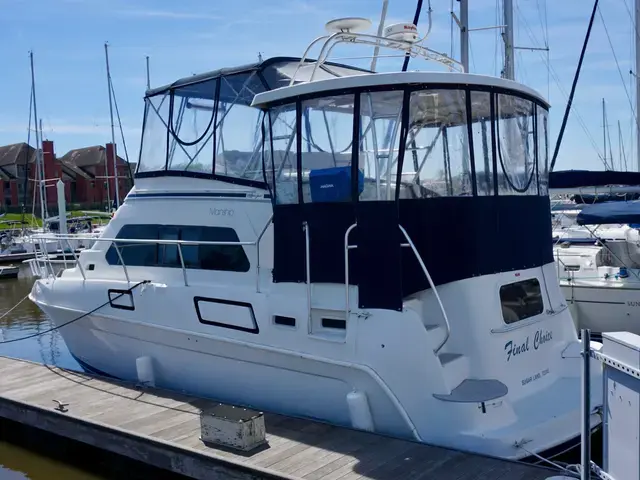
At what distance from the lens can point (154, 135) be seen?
874 centimetres

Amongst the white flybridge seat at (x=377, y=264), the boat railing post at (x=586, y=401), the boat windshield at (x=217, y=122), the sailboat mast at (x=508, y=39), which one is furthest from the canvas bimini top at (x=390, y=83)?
the sailboat mast at (x=508, y=39)

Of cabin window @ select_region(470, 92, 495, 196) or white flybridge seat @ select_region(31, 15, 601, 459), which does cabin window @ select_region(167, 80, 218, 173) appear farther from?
cabin window @ select_region(470, 92, 495, 196)

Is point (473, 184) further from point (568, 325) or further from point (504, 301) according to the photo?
point (568, 325)

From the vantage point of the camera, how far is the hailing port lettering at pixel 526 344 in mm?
6312

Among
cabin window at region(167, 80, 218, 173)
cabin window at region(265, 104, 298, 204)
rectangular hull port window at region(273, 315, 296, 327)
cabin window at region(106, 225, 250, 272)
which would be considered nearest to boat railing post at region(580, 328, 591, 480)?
rectangular hull port window at region(273, 315, 296, 327)

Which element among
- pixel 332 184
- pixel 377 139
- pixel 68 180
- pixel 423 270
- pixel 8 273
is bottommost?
pixel 8 273

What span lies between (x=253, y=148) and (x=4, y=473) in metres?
4.80

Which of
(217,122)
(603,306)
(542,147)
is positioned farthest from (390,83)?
(603,306)

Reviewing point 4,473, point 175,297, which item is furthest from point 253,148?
point 4,473

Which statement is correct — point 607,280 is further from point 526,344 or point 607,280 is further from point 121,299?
point 121,299

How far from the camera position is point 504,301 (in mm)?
6473

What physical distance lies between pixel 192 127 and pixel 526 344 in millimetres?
4590

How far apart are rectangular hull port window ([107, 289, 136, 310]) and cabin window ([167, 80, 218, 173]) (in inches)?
64.1

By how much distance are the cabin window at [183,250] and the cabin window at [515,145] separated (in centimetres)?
282
